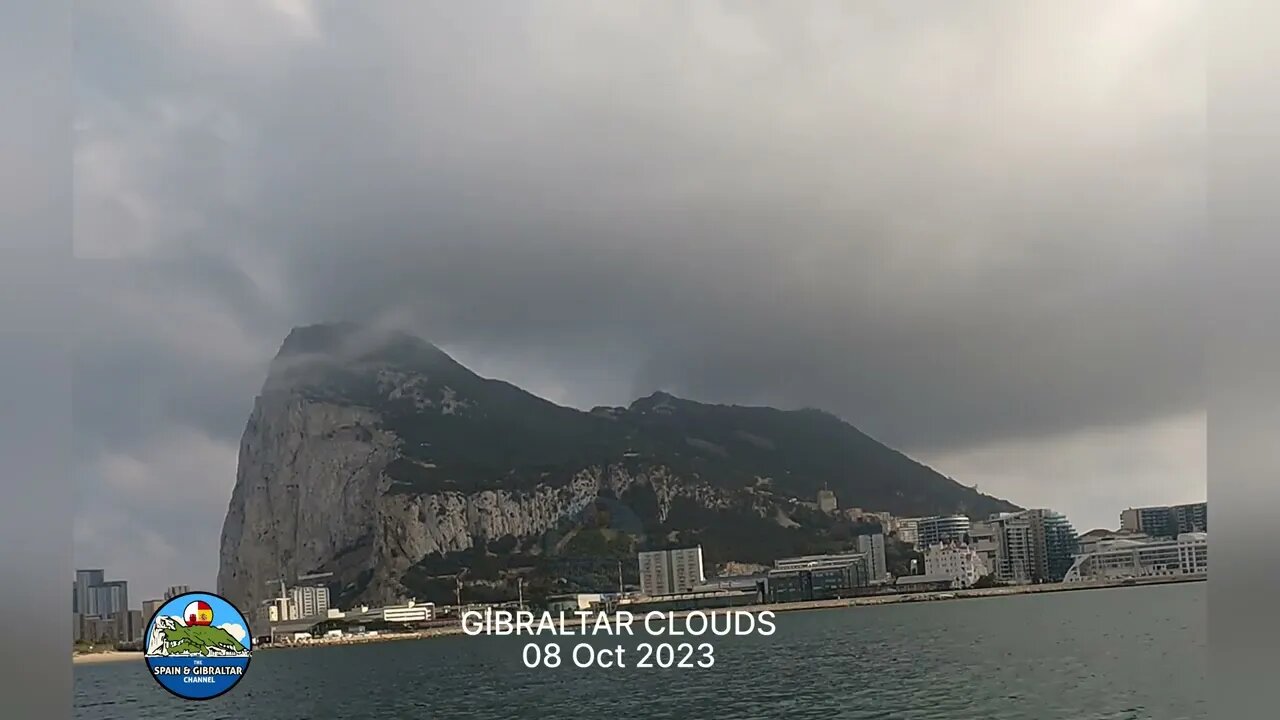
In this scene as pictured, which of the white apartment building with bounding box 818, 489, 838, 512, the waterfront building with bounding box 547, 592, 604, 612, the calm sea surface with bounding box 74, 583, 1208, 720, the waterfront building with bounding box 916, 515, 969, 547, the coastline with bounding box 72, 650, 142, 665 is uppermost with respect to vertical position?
the white apartment building with bounding box 818, 489, 838, 512

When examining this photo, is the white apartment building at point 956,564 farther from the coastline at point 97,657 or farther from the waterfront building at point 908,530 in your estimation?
the coastline at point 97,657

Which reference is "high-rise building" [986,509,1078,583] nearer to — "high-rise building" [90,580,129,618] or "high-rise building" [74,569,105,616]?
"high-rise building" [90,580,129,618]

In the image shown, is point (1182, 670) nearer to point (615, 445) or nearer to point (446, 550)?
point (615, 445)

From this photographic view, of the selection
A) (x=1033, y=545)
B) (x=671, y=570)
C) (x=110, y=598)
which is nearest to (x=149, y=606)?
(x=110, y=598)

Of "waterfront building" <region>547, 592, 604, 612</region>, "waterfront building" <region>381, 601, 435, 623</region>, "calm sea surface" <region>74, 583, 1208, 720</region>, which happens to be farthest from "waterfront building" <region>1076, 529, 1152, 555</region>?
"waterfront building" <region>381, 601, 435, 623</region>

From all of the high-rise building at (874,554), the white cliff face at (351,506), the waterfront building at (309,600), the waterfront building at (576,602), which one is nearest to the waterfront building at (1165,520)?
the high-rise building at (874,554)

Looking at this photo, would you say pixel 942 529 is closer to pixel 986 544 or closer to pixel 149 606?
pixel 986 544

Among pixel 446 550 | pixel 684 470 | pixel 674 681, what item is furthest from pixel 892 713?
pixel 446 550
